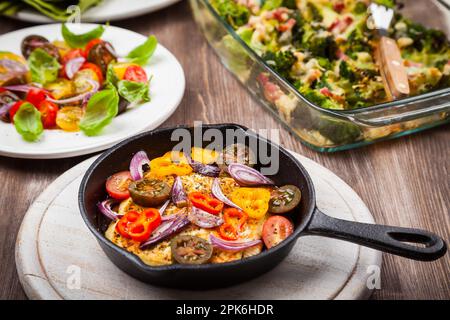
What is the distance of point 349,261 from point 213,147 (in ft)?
1.97

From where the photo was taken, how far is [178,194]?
6.24 feet

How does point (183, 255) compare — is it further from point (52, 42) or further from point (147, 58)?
point (52, 42)

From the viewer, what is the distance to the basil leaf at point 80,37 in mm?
2873

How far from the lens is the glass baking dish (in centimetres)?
232

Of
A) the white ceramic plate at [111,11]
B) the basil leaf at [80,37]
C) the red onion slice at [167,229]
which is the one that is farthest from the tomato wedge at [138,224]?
the white ceramic plate at [111,11]

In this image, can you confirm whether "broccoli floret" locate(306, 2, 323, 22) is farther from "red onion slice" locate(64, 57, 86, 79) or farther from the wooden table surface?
"red onion slice" locate(64, 57, 86, 79)

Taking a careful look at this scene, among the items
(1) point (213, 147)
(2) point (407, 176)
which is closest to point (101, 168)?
(1) point (213, 147)

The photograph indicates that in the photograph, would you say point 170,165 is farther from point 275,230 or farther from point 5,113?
point 5,113

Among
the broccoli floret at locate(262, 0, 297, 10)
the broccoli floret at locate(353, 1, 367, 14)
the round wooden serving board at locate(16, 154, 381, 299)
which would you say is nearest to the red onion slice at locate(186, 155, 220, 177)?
the round wooden serving board at locate(16, 154, 381, 299)

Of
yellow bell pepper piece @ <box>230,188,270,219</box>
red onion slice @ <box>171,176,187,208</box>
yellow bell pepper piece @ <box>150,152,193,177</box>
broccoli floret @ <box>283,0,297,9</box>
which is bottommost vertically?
yellow bell pepper piece @ <box>230,188,270,219</box>

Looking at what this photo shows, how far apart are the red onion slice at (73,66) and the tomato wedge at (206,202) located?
1080 mm

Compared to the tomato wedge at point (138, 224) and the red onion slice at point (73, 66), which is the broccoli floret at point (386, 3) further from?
the tomato wedge at point (138, 224)

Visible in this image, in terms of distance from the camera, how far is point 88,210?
1854mm

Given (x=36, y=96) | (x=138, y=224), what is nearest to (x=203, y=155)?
(x=138, y=224)
